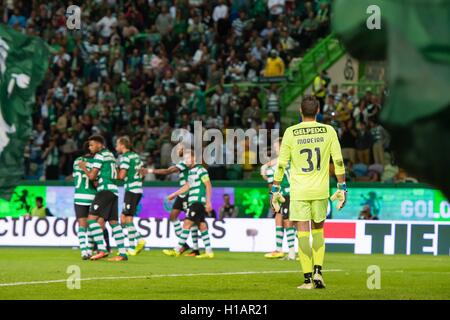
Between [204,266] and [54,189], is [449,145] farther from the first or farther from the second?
[54,189]

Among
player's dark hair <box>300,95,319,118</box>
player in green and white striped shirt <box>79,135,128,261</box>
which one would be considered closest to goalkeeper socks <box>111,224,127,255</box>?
player in green and white striped shirt <box>79,135,128,261</box>

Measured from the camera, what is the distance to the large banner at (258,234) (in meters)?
22.6

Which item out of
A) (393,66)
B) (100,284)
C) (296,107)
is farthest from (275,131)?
(393,66)

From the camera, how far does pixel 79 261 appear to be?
18406 millimetres

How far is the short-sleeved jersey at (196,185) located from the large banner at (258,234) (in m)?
2.82

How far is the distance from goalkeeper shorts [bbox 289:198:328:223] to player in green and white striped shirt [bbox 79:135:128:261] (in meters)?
7.21

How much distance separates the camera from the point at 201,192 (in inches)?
806

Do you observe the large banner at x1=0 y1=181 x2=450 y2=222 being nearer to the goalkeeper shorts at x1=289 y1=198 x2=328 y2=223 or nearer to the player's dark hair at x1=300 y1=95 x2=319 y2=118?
the goalkeeper shorts at x1=289 y1=198 x2=328 y2=223

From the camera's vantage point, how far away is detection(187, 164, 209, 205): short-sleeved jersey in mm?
20422

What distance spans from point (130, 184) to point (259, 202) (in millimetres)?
6296

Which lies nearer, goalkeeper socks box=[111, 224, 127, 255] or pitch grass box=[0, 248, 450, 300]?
pitch grass box=[0, 248, 450, 300]

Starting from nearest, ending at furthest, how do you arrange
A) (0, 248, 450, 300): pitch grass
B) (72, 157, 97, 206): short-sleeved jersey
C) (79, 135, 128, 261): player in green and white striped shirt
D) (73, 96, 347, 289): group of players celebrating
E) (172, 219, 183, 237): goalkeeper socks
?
(0, 248, 450, 300): pitch grass
(73, 96, 347, 289): group of players celebrating
(79, 135, 128, 261): player in green and white striped shirt
(72, 157, 97, 206): short-sleeved jersey
(172, 219, 183, 237): goalkeeper socks

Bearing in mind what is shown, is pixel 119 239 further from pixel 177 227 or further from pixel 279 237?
pixel 279 237

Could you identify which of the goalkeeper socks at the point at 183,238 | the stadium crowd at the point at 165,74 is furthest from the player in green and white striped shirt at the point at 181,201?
the stadium crowd at the point at 165,74
